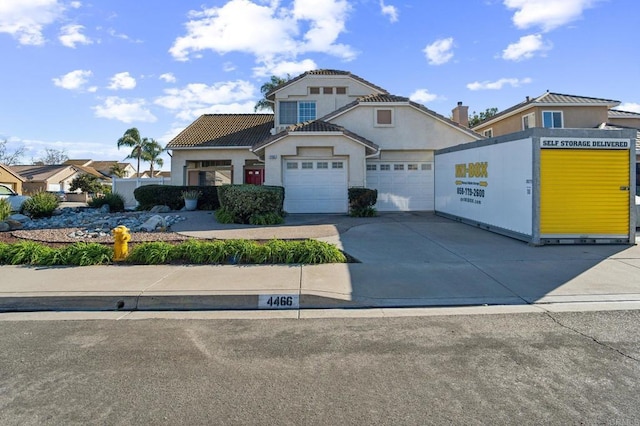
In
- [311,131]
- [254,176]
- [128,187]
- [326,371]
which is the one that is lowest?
[326,371]

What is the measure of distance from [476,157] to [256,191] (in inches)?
299

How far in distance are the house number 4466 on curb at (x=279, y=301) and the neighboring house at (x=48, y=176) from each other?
56.7 m

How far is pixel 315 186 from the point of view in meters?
17.8

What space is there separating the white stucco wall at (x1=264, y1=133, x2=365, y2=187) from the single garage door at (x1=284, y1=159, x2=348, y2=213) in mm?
306

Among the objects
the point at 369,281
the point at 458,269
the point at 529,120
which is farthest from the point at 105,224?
the point at 529,120

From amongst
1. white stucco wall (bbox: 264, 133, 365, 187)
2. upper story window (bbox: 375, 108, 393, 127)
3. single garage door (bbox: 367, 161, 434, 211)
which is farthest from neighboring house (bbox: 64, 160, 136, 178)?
single garage door (bbox: 367, 161, 434, 211)

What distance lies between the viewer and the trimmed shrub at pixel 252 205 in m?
13.9

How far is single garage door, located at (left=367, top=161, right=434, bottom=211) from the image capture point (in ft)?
64.4

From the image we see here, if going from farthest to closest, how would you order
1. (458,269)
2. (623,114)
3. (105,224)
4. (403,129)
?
(623,114) < (403,129) < (105,224) < (458,269)

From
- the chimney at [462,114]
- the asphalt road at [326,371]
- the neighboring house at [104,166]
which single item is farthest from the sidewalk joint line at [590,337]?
the neighboring house at [104,166]

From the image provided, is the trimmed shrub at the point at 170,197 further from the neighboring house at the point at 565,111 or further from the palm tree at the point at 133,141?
the palm tree at the point at 133,141

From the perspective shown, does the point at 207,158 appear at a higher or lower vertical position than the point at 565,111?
lower

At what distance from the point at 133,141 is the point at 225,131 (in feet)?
107

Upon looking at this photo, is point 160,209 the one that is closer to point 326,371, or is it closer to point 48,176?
point 326,371
